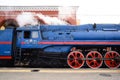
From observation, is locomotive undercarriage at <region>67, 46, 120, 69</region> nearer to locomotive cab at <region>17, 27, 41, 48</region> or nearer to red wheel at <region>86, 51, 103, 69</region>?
red wheel at <region>86, 51, 103, 69</region>

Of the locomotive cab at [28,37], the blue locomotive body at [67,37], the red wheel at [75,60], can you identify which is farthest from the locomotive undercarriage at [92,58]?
the locomotive cab at [28,37]

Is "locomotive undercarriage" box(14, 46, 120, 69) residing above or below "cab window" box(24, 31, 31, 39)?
below

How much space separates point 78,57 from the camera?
43.7ft

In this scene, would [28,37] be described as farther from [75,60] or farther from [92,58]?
[92,58]

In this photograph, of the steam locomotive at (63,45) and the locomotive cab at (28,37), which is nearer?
the steam locomotive at (63,45)

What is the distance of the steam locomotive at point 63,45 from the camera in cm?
1327

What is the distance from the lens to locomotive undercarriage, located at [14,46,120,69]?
13.2 m

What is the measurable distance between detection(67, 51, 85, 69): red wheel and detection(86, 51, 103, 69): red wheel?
1.09 ft

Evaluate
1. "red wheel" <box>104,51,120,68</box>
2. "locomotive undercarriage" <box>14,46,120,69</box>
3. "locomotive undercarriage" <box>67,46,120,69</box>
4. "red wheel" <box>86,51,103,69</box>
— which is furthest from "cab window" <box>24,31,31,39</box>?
"red wheel" <box>104,51,120,68</box>

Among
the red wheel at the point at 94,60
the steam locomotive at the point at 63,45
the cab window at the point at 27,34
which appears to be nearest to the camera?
the red wheel at the point at 94,60

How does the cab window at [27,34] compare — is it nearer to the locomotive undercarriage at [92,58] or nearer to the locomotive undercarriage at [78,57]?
the locomotive undercarriage at [78,57]

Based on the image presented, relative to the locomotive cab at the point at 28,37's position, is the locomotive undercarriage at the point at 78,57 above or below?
below

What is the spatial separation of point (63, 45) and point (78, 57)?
3.20 ft

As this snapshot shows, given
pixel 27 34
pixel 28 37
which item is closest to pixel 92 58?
pixel 28 37
